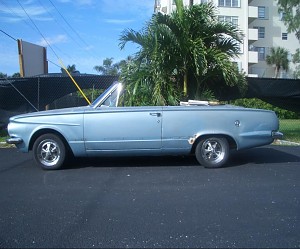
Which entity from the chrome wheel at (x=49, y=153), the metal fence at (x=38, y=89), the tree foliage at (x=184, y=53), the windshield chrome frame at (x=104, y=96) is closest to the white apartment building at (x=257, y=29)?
the metal fence at (x=38, y=89)

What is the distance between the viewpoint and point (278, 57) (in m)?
43.1

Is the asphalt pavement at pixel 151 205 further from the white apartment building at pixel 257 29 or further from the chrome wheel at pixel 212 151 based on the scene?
the white apartment building at pixel 257 29

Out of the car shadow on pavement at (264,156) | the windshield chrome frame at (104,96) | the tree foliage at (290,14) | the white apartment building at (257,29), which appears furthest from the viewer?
the white apartment building at (257,29)

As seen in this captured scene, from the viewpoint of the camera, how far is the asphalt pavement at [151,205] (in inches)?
147

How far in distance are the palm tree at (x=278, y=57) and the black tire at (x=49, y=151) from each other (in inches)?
1595

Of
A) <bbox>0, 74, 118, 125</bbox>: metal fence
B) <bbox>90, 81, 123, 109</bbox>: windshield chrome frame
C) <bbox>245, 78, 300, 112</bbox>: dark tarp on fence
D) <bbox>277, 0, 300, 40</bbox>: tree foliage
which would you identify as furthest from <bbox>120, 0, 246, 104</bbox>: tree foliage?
<bbox>277, 0, 300, 40</bbox>: tree foliage

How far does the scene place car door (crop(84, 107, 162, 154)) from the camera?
268 inches

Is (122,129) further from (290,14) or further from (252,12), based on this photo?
(252,12)

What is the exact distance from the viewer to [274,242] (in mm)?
3633

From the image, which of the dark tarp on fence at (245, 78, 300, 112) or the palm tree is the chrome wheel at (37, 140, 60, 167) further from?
the palm tree

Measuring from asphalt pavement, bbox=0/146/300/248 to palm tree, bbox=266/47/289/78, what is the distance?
38.4 m

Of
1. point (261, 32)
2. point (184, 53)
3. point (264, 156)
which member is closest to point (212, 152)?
point (264, 156)

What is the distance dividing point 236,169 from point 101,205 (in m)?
3.13

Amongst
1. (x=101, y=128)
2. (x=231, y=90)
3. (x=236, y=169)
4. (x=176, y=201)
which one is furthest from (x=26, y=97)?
(x=176, y=201)
